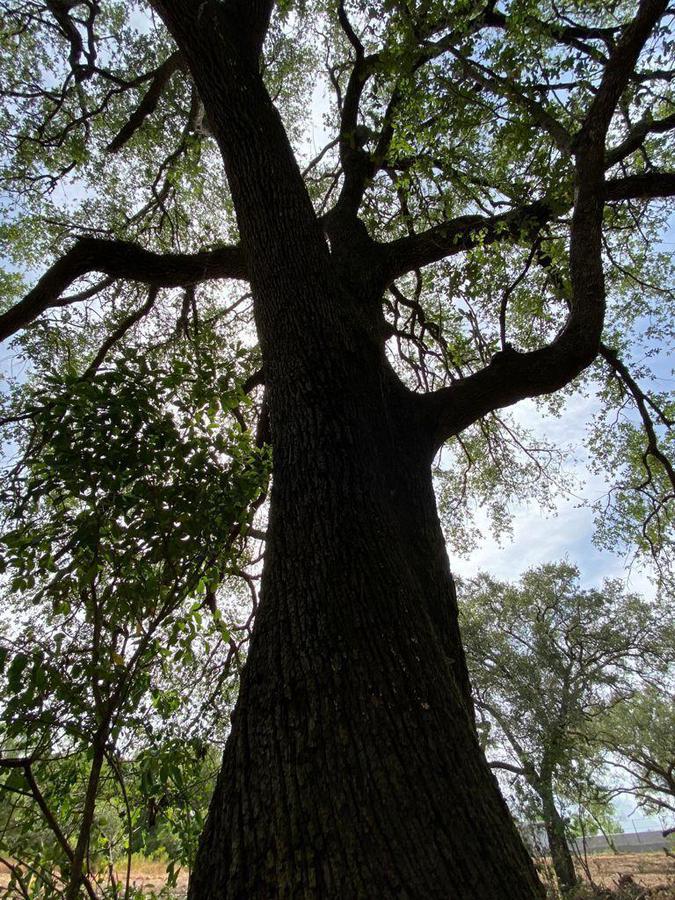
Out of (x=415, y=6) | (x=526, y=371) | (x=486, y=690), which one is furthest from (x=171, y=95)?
(x=486, y=690)

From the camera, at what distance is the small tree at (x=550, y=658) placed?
1034 cm

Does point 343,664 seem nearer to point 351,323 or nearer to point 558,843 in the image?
point 351,323

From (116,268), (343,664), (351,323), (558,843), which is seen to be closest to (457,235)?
(351,323)

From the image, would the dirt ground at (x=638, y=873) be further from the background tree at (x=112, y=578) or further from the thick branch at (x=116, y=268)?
→ the thick branch at (x=116, y=268)

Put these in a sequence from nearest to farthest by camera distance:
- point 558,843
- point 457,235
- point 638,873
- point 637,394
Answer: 1. point 457,235
2. point 637,394
3. point 558,843
4. point 638,873

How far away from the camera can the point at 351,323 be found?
2.85 meters

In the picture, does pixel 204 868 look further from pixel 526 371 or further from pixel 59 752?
pixel 526 371

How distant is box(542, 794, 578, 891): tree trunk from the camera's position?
8906 mm

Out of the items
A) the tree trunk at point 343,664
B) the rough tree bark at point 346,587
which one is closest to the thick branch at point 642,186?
the rough tree bark at point 346,587

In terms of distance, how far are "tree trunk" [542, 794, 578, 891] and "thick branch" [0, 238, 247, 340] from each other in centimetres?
1091

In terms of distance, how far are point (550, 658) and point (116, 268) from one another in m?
14.7

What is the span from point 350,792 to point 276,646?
1.62 feet

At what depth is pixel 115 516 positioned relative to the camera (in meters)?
2.10

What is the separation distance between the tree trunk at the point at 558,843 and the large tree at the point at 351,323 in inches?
252
